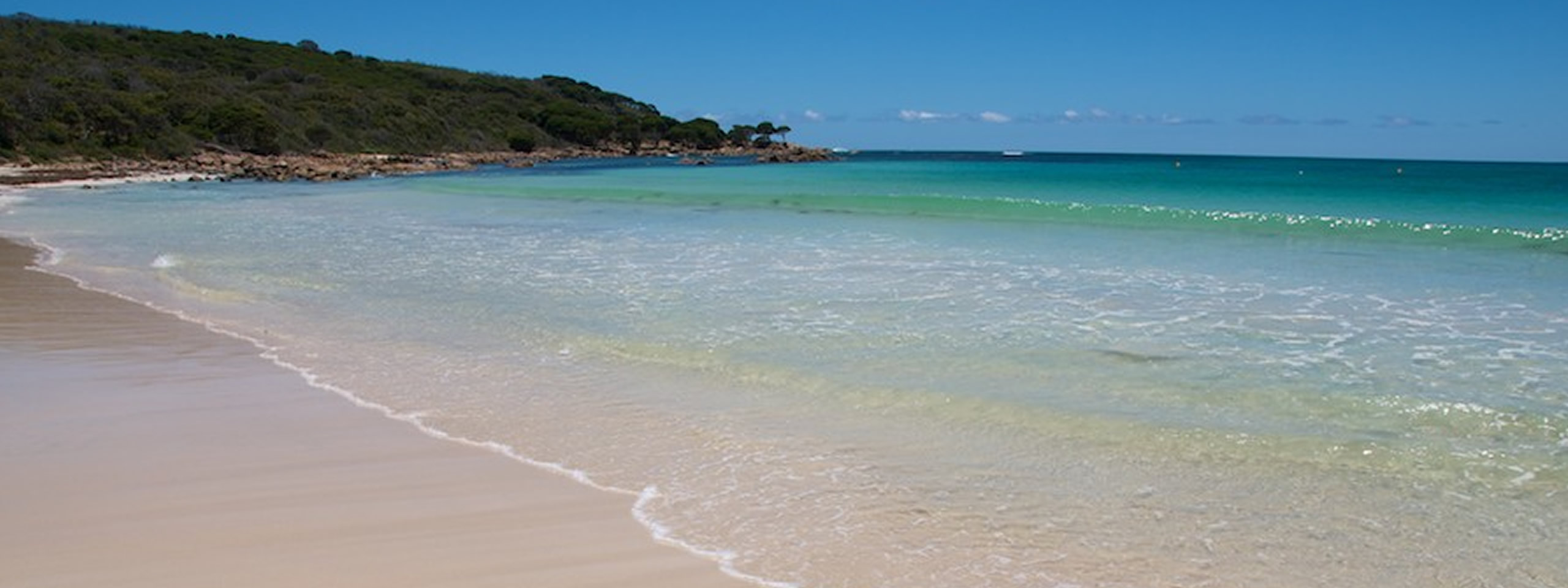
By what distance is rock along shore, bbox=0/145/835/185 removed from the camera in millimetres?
41000

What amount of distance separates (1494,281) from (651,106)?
132 m

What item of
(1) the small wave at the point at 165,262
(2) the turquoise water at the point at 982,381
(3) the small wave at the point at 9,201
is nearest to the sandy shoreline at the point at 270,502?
(2) the turquoise water at the point at 982,381

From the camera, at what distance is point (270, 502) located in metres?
4.47

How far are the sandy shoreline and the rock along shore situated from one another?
35977 mm

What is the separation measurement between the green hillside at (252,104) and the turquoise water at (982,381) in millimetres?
38737

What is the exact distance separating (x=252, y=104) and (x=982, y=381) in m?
68.4

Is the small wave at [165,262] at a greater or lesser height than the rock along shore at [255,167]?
lesser

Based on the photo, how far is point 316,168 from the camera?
46844mm

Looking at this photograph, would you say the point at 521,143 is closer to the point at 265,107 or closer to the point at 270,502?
the point at 265,107

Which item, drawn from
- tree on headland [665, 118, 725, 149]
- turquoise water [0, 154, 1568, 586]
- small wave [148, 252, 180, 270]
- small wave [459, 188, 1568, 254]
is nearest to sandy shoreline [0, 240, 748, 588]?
turquoise water [0, 154, 1568, 586]

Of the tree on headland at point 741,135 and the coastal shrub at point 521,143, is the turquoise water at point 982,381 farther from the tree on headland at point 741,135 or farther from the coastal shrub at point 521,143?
the tree on headland at point 741,135

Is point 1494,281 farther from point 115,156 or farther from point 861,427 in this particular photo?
point 115,156

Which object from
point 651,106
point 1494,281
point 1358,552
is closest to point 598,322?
point 1358,552

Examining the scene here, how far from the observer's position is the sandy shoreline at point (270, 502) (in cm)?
376
